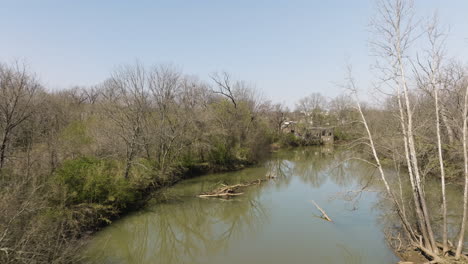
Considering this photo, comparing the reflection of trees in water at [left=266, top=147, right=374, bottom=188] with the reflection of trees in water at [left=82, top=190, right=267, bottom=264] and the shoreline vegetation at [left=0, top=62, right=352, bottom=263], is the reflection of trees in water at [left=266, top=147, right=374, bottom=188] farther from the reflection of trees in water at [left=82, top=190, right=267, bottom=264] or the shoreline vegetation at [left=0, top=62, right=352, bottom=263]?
the reflection of trees in water at [left=82, top=190, right=267, bottom=264]

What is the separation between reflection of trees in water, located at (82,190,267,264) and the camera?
31.6 feet

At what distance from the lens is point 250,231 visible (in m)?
11.7

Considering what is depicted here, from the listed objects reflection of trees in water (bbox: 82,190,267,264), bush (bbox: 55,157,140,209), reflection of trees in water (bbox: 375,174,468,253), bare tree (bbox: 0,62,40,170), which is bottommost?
reflection of trees in water (bbox: 82,190,267,264)

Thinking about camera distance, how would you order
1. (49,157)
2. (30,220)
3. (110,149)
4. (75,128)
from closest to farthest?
(30,220) < (49,157) < (110,149) < (75,128)

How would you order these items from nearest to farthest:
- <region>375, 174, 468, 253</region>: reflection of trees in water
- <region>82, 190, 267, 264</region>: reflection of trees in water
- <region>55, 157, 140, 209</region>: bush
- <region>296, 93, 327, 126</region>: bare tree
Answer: <region>375, 174, 468, 253</region>: reflection of trees in water → <region>82, 190, 267, 264</region>: reflection of trees in water → <region>55, 157, 140, 209</region>: bush → <region>296, 93, 327, 126</region>: bare tree

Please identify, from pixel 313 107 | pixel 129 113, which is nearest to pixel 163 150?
pixel 129 113

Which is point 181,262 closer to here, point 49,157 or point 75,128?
point 49,157

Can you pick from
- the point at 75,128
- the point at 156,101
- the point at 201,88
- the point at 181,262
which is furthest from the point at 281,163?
the point at 181,262

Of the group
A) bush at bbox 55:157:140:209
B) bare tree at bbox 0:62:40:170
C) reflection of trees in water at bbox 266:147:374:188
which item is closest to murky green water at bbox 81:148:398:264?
bush at bbox 55:157:140:209

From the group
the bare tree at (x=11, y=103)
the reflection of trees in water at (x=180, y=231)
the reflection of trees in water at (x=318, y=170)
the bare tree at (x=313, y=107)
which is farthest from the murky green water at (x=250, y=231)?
the bare tree at (x=313, y=107)

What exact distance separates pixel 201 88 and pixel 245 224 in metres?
22.0

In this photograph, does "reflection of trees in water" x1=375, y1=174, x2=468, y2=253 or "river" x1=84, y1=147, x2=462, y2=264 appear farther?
"reflection of trees in water" x1=375, y1=174, x2=468, y2=253

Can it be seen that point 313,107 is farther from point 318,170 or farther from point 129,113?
point 129,113

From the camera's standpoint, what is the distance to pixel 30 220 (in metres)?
6.19
